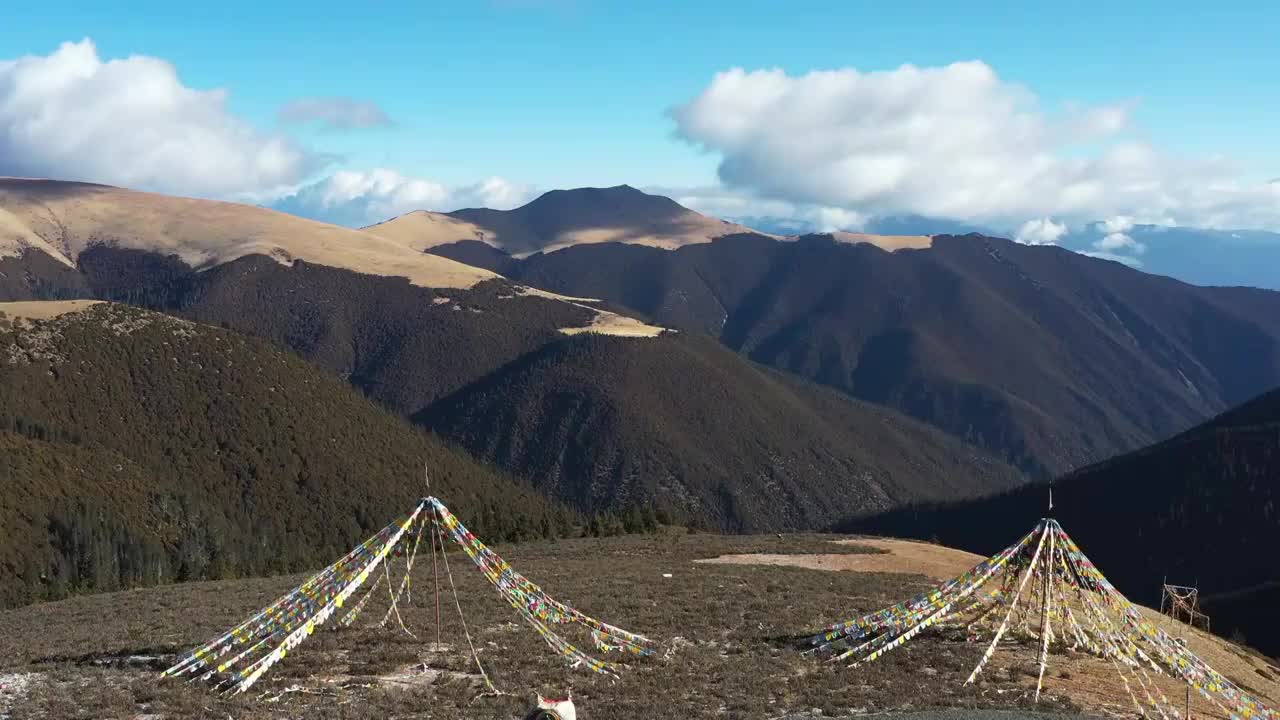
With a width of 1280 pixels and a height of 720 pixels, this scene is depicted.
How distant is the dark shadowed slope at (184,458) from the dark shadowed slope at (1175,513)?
83691mm

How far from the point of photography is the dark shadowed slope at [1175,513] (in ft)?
458

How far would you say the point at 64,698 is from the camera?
87.7 feet

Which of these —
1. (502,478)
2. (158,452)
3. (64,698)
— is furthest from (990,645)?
(502,478)

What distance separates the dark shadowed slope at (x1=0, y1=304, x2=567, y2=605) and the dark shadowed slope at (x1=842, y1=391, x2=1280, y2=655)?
83691 millimetres

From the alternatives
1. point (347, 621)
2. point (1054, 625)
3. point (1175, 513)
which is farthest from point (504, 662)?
point (1175, 513)

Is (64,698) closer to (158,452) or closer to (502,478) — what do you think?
(158,452)

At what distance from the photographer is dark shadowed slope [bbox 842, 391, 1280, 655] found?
458ft

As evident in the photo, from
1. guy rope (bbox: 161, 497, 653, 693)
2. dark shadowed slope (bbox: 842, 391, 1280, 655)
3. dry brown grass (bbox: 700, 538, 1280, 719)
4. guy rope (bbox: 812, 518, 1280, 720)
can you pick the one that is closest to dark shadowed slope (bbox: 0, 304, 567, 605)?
dry brown grass (bbox: 700, 538, 1280, 719)

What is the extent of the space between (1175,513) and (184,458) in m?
143


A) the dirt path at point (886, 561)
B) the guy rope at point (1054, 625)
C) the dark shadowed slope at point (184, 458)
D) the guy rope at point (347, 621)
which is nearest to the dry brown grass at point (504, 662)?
the guy rope at point (347, 621)

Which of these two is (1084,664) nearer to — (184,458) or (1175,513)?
(184,458)

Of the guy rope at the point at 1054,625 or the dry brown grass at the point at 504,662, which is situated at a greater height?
the guy rope at the point at 1054,625

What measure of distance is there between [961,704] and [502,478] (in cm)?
14821

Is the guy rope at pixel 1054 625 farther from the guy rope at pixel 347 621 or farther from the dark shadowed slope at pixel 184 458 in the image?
the dark shadowed slope at pixel 184 458
